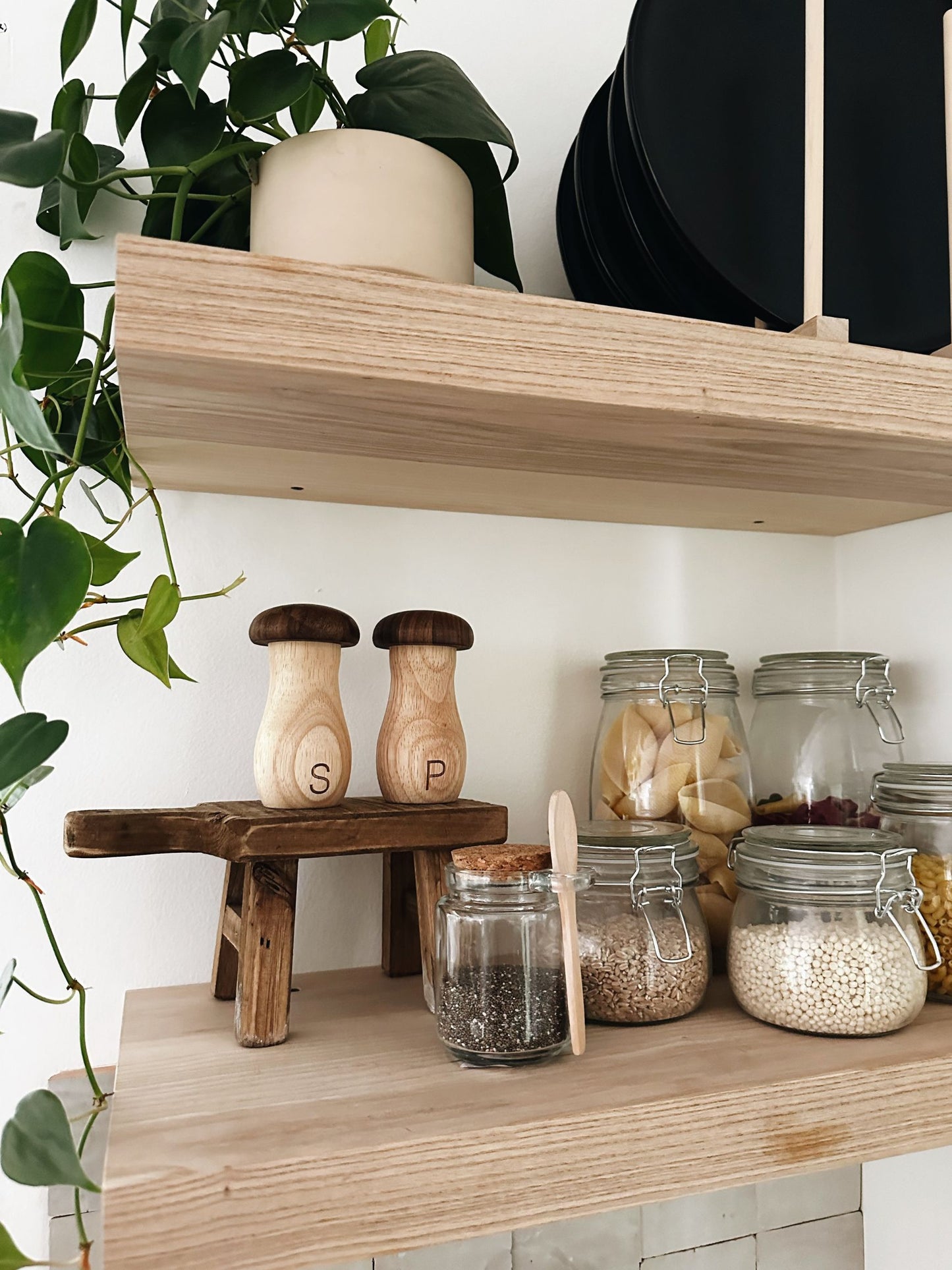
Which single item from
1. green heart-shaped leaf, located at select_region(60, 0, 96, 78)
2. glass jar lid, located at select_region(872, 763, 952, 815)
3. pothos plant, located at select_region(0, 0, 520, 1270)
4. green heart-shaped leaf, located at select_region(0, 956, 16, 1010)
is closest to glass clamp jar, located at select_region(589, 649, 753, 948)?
glass jar lid, located at select_region(872, 763, 952, 815)

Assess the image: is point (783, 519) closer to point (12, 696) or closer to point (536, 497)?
point (536, 497)

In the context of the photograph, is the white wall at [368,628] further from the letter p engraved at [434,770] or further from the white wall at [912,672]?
the letter p engraved at [434,770]

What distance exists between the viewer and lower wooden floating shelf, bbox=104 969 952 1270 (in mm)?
477

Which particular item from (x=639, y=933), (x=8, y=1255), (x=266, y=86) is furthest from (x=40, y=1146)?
(x=266, y=86)

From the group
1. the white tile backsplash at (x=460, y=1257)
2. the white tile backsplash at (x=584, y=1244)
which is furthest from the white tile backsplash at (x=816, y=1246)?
the white tile backsplash at (x=460, y=1257)

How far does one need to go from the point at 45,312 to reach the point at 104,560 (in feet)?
0.57

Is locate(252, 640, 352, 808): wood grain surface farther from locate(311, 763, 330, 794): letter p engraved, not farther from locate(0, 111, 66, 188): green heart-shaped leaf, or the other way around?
locate(0, 111, 66, 188): green heart-shaped leaf

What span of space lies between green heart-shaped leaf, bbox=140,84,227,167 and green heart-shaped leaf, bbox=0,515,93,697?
0.28 metres

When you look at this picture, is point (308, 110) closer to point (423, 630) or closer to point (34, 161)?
point (34, 161)

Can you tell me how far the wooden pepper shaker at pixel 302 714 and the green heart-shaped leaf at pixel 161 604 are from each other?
0.31 feet

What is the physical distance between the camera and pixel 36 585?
1.65 feet

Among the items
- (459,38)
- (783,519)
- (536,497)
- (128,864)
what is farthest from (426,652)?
(459,38)

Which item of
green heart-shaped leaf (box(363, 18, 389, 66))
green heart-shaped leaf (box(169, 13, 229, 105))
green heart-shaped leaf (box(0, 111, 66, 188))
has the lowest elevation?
green heart-shaped leaf (box(0, 111, 66, 188))

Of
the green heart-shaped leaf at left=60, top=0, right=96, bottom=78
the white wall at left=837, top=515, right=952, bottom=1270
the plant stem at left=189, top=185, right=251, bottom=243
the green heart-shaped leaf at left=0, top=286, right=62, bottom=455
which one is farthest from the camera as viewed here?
the white wall at left=837, top=515, right=952, bottom=1270
